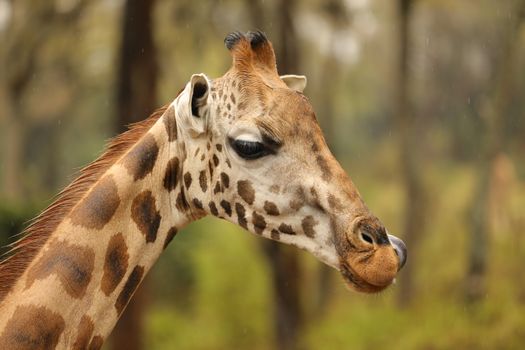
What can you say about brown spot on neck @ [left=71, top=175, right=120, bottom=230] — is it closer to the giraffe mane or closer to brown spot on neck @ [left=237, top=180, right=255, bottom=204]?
the giraffe mane

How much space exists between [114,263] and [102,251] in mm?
95

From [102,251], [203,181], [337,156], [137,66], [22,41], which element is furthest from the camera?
[337,156]

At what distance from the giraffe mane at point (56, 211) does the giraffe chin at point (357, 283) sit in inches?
52.5

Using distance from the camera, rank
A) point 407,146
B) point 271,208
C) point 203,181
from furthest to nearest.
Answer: point 407,146 → point 203,181 → point 271,208

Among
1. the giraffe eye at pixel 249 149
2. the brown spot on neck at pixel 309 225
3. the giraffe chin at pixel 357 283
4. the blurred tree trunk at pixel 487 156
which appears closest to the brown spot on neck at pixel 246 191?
the giraffe eye at pixel 249 149

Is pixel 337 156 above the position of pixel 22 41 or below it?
below

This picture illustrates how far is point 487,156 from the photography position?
1447 centimetres

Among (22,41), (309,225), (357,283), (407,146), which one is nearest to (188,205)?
(309,225)

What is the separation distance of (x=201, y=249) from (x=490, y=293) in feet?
26.2

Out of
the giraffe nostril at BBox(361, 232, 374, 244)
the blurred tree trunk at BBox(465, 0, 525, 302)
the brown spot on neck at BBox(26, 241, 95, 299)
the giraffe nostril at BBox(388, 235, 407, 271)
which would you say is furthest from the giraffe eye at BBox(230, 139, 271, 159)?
the blurred tree trunk at BBox(465, 0, 525, 302)

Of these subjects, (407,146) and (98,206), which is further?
(407,146)

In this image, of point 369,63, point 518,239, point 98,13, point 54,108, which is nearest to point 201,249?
point 518,239

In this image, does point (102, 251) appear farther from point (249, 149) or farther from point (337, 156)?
point (337, 156)

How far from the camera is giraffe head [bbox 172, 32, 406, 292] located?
152 inches
